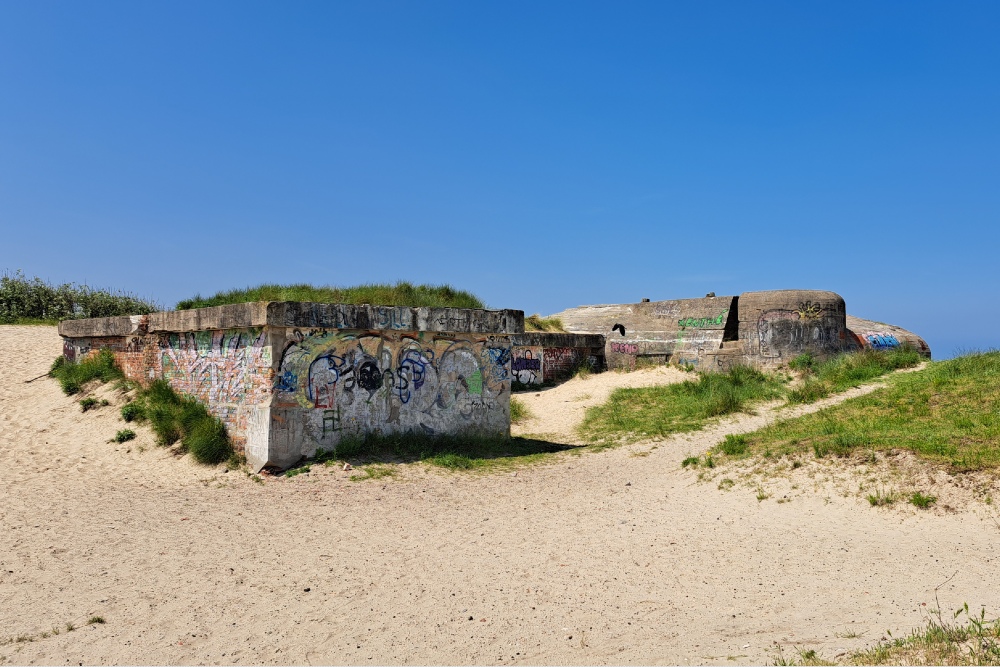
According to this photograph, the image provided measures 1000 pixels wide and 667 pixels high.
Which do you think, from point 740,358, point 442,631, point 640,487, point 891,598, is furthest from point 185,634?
point 740,358

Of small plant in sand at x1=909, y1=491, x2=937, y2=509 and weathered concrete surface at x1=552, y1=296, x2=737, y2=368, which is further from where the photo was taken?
weathered concrete surface at x1=552, y1=296, x2=737, y2=368

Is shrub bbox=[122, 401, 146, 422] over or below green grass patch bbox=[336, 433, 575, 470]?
over

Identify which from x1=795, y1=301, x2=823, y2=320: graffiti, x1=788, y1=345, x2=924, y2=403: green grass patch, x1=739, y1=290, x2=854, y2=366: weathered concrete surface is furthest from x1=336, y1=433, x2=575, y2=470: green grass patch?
x1=795, y1=301, x2=823, y2=320: graffiti

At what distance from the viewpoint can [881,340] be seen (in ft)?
64.3

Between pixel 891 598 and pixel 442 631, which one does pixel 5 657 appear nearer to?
pixel 442 631

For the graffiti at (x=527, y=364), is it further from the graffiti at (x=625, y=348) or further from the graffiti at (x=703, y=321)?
the graffiti at (x=703, y=321)

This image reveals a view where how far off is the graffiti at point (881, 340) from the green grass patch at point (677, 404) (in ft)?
16.5

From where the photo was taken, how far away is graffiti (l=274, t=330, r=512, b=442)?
9094 mm

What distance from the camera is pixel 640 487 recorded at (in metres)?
8.52

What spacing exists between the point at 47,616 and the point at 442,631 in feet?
9.13

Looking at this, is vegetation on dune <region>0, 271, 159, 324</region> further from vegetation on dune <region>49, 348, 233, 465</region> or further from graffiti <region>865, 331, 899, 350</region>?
graffiti <region>865, 331, 899, 350</region>

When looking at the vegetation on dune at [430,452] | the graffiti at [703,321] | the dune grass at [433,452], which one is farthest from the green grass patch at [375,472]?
the graffiti at [703,321]

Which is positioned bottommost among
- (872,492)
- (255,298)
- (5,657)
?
(5,657)

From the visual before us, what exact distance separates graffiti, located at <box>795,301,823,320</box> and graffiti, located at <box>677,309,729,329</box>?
2114mm
